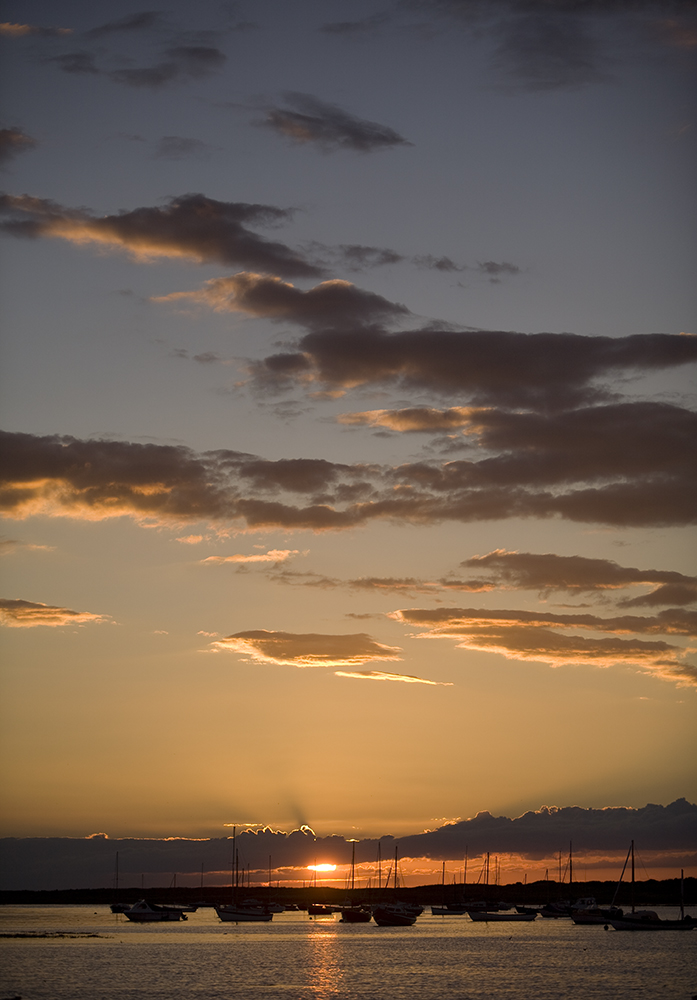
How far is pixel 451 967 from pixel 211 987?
35040mm

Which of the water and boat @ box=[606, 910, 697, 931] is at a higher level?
the water

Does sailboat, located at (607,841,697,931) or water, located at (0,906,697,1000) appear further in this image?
sailboat, located at (607,841,697,931)

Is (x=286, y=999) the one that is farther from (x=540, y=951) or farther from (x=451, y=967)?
(x=540, y=951)

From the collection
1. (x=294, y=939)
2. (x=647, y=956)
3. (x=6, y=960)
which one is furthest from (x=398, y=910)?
(x=6, y=960)

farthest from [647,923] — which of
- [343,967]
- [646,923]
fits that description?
[343,967]

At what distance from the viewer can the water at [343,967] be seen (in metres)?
93.6

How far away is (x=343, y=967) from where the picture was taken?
11906 cm

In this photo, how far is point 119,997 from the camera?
8825 cm

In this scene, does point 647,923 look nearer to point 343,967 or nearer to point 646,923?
point 646,923

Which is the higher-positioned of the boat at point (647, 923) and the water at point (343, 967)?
the water at point (343, 967)

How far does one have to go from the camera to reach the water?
307ft

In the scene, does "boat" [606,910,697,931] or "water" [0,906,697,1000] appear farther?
"boat" [606,910,697,931]

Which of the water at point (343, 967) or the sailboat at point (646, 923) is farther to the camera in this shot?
the sailboat at point (646, 923)

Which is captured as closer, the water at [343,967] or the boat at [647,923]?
the water at [343,967]
